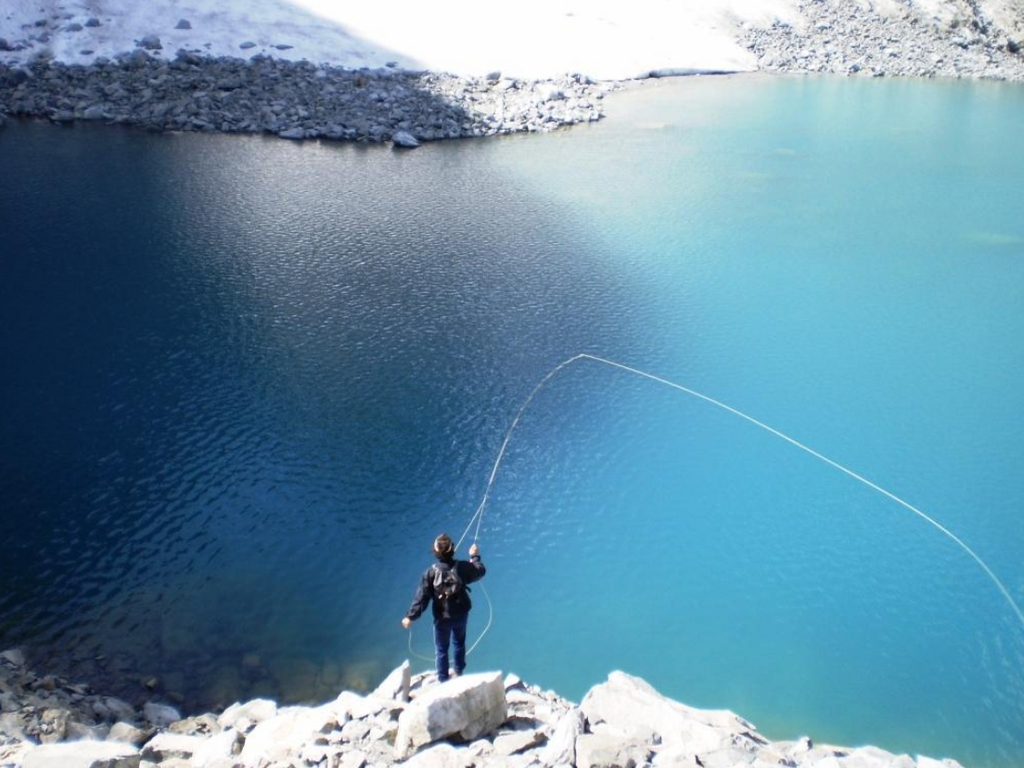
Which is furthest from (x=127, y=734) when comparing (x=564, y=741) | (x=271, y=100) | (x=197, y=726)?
(x=271, y=100)

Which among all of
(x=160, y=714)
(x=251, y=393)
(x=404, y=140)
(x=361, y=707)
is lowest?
(x=160, y=714)

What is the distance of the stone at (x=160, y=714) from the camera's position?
802cm

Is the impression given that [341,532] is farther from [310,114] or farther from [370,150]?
[310,114]

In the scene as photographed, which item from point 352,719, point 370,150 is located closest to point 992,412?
point 352,719

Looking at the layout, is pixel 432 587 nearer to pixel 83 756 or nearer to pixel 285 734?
pixel 285 734

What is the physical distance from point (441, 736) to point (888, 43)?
45023 mm

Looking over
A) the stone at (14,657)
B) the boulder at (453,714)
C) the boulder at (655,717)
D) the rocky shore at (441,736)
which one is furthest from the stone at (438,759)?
the stone at (14,657)

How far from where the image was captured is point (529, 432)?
1291 centimetres

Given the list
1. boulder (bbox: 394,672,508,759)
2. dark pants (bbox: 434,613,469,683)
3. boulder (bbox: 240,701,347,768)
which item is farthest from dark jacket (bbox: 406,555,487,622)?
boulder (bbox: 240,701,347,768)

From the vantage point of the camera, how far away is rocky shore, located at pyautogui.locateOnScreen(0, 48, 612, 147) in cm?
2719

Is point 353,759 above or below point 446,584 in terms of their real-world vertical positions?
below

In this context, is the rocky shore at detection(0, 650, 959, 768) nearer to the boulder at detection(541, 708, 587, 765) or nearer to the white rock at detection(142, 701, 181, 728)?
the boulder at detection(541, 708, 587, 765)

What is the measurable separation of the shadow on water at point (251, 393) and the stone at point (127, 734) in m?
1.11

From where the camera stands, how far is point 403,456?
12258mm
